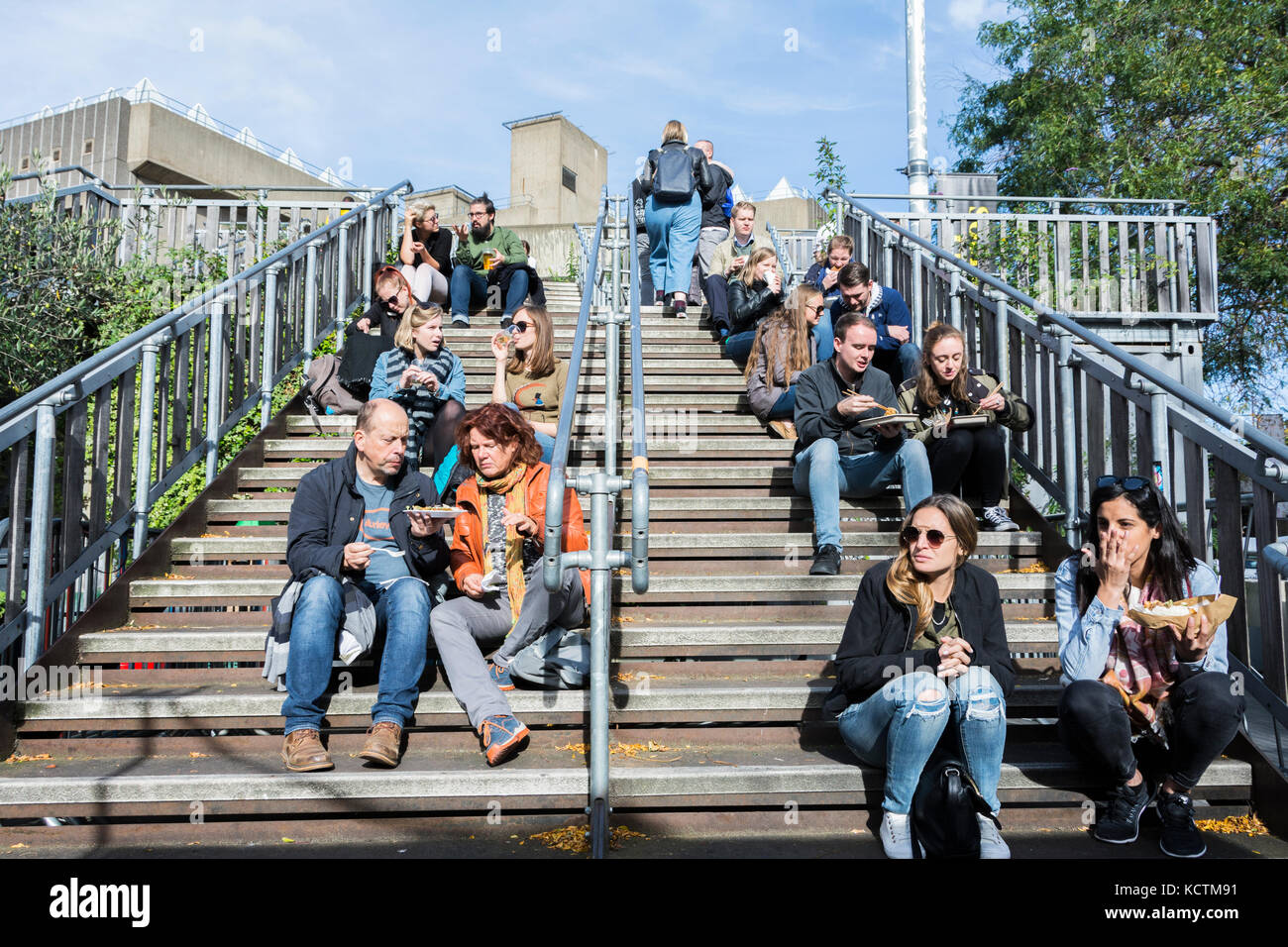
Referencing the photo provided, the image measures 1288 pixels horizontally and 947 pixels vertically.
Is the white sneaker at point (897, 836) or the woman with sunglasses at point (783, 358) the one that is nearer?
the white sneaker at point (897, 836)

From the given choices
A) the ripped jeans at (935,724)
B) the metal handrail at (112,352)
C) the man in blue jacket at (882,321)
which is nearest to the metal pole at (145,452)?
the metal handrail at (112,352)

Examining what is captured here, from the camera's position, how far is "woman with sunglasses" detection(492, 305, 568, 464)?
5.29 metres

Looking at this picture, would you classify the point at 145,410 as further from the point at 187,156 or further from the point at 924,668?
the point at 187,156

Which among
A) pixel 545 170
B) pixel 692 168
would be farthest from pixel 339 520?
pixel 545 170

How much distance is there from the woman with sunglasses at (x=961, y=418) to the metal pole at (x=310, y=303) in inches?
159

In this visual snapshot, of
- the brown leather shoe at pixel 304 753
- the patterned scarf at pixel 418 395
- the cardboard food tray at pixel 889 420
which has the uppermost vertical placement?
the patterned scarf at pixel 418 395

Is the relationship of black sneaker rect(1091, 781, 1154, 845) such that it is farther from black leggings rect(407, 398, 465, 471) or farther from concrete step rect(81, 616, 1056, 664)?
black leggings rect(407, 398, 465, 471)

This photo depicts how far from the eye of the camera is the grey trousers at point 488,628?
3.43 meters

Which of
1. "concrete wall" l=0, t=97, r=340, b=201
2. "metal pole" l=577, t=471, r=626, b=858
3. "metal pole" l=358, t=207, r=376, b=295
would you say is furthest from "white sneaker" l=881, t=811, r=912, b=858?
"concrete wall" l=0, t=97, r=340, b=201

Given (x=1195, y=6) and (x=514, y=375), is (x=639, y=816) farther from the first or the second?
(x=1195, y=6)

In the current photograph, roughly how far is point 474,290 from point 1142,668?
5719 mm

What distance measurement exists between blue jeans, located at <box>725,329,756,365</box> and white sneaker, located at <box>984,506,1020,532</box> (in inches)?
90.8

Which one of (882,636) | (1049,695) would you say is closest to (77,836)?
(882,636)

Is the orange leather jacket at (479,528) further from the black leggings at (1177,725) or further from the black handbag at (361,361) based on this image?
the black handbag at (361,361)
